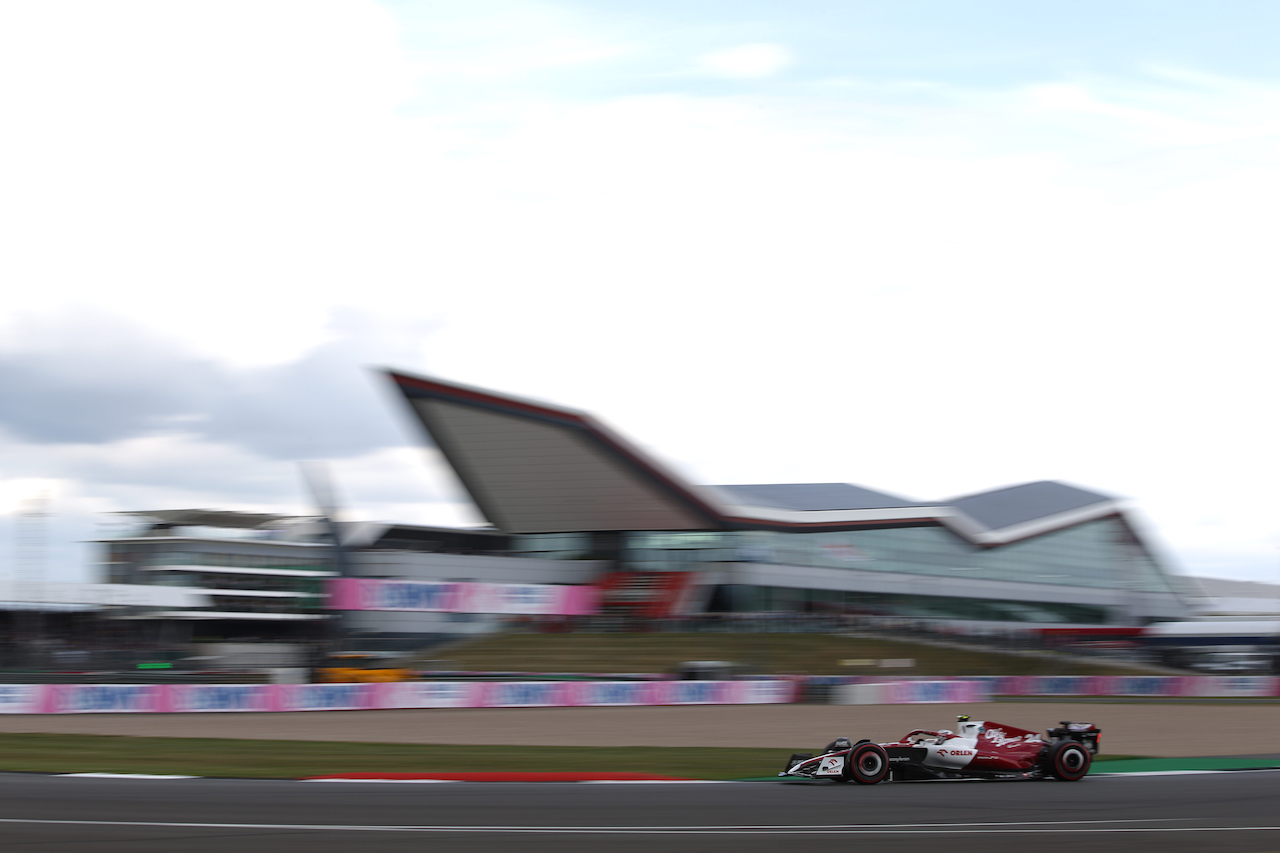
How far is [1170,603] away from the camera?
99.3 m

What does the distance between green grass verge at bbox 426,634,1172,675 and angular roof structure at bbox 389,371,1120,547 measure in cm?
1087

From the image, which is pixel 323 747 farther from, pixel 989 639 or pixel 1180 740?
pixel 989 639

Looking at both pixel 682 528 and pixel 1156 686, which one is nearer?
pixel 1156 686

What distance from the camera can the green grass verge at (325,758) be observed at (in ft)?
61.5

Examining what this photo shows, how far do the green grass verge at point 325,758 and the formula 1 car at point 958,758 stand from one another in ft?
6.97

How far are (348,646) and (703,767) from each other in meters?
37.5

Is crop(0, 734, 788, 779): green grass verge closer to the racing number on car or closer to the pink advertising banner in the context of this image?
the racing number on car

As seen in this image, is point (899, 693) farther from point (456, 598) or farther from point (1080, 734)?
point (1080, 734)

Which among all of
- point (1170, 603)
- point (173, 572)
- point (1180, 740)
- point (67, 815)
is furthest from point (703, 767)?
point (1170, 603)

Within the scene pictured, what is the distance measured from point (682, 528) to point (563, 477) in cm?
718

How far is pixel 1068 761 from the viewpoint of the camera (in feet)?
57.2

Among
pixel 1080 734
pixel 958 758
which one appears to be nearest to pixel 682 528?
pixel 1080 734

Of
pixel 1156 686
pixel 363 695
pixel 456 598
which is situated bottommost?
pixel 1156 686

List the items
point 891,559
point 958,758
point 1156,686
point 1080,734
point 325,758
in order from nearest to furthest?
point 958,758 → point 1080,734 → point 325,758 → point 1156,686 → point 891,559
